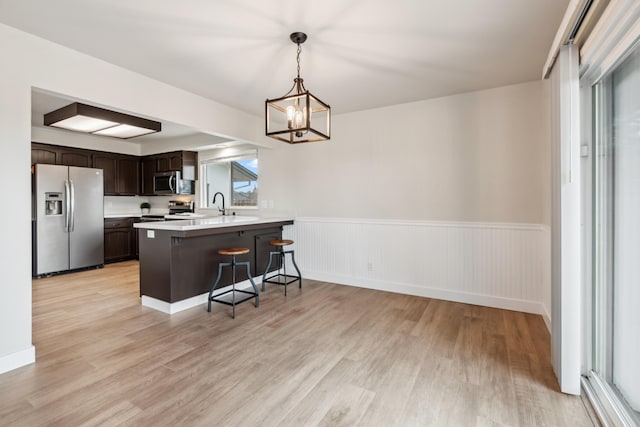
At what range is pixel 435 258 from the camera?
12.2 feet

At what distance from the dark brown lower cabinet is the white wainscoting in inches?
140

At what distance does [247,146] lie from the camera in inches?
211

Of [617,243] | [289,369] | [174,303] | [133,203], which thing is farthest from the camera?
[133,203]

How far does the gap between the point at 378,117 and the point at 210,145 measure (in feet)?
10.0

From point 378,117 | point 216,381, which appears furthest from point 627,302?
point 378,117

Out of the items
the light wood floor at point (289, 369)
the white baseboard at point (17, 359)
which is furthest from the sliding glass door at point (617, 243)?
the white baseboard at point (17, 359)

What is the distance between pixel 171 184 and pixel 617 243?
6296 millimetres

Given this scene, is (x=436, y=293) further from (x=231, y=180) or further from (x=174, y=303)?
(x=231, y=180)

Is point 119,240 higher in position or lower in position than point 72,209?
lower

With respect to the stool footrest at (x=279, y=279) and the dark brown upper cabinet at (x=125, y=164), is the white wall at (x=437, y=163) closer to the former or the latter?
the stool footrest at (x=279, y=279)

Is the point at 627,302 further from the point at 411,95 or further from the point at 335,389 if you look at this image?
the point at 411,95

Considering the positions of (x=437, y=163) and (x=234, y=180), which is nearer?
(x=437, y=163)

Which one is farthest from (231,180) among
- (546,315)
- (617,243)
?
(617,243)

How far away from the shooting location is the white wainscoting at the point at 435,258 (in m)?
3.21
